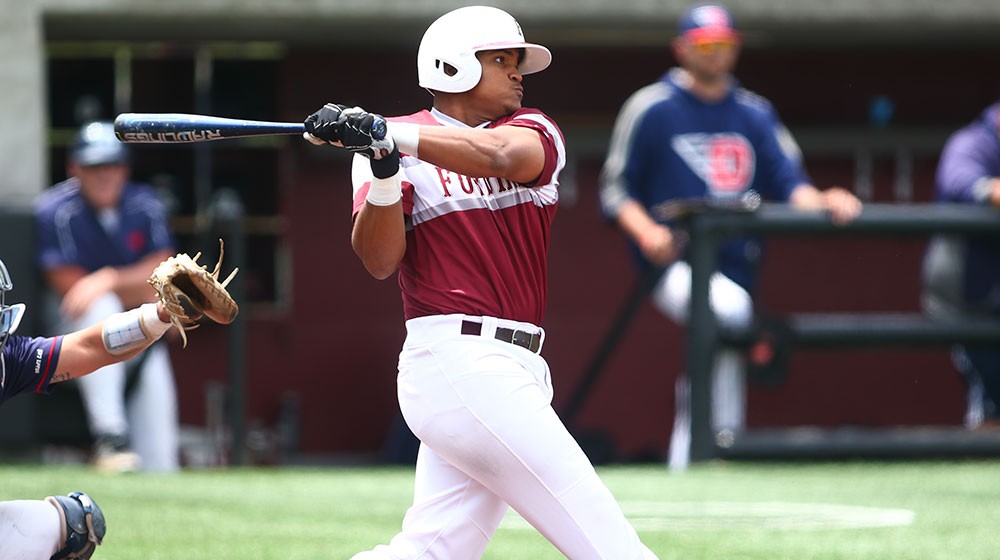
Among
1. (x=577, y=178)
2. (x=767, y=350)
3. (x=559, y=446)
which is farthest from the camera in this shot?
(x=577, y=178)

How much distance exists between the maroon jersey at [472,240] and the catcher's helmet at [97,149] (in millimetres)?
4730

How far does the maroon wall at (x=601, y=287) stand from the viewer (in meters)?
11.2

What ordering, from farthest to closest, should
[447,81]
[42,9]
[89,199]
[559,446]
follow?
[42,9]
[89,199]
[447,81]
[559,446]

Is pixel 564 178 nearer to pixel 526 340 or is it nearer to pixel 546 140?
pixel 546 140

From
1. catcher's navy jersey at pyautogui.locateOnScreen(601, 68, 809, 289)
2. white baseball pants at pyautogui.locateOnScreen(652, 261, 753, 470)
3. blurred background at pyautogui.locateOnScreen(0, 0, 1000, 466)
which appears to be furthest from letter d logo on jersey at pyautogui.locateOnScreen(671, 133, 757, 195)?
blurred background at pyautogui.locateOnScreen(0, 0, 1000, 466)

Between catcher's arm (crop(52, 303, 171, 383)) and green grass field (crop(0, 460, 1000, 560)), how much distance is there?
1.23 meters

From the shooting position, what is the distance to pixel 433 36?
155 inches

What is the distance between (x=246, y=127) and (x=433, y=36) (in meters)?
0.55

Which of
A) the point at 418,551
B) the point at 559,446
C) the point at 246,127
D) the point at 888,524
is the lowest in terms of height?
the point at 888,524

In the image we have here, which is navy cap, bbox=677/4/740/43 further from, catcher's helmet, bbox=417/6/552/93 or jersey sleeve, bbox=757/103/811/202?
catcher's helmet, bbox=417/6/552/93

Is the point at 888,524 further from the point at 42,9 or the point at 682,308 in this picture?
the point at 42,9

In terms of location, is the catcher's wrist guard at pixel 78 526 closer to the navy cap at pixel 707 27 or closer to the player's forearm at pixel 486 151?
the player's forearm at pixel 486 151

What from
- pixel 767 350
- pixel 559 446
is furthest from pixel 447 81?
pixel 767 350

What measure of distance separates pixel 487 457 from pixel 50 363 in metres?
1.08
